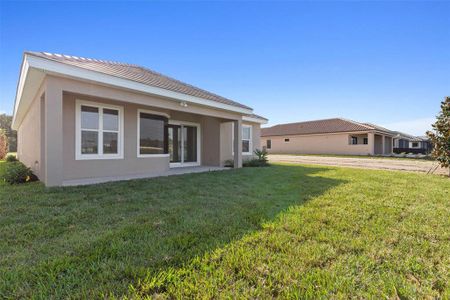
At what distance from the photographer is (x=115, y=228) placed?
135 inches

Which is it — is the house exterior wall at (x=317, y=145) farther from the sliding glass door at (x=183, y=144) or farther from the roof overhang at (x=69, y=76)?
the roof overhang at (x=69, y=76)

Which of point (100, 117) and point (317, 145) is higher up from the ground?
point (100, 117)

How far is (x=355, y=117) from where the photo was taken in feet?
111

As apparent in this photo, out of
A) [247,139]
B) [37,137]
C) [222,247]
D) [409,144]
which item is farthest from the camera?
[409,144]

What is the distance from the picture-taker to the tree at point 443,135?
9.48 m

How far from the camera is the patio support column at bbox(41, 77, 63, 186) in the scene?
5770mm

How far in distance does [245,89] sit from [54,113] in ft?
53.2

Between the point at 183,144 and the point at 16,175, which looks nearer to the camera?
the point at 16,175

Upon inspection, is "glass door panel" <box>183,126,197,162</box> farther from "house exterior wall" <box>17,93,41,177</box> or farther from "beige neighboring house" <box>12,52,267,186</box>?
"house exterior wall" <box>17,93,41,177</box>

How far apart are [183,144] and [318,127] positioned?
24935 mm

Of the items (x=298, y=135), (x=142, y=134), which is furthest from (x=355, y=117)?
(x=142, y=134)

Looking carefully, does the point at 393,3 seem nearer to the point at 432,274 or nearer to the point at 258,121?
the point at 258,121

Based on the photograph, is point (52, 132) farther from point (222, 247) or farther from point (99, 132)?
point (222, 247)

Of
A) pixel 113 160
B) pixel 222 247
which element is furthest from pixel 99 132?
pixel 222 247
